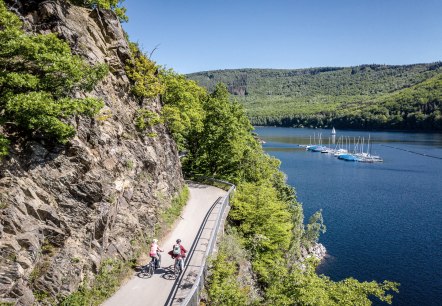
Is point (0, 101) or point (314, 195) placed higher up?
point (0, 101)

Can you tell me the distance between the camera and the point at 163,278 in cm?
1798

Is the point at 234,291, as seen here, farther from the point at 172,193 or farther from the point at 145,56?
the point at 145,56

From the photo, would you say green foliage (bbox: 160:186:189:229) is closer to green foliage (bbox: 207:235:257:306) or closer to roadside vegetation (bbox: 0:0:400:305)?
roadside vegetation (bbox: 0:0:400:305)

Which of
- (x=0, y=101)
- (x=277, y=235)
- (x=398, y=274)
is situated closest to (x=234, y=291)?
(x=0, y=101)

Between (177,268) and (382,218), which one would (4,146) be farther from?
(382,218)

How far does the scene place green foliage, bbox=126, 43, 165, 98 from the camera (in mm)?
25656

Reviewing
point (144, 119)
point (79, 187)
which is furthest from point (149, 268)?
point (144, 119)

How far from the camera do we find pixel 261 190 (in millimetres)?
33000

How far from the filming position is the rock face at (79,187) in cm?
1320

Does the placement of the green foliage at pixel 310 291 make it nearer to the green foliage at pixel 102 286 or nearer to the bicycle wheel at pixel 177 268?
the bicycle wheel at pixel 177 268

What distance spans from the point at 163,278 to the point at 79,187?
20.3 ft

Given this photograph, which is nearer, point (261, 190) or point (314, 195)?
point (261, 190)

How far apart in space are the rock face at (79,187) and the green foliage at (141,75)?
908 mm

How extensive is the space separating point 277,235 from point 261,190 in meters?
4.47
